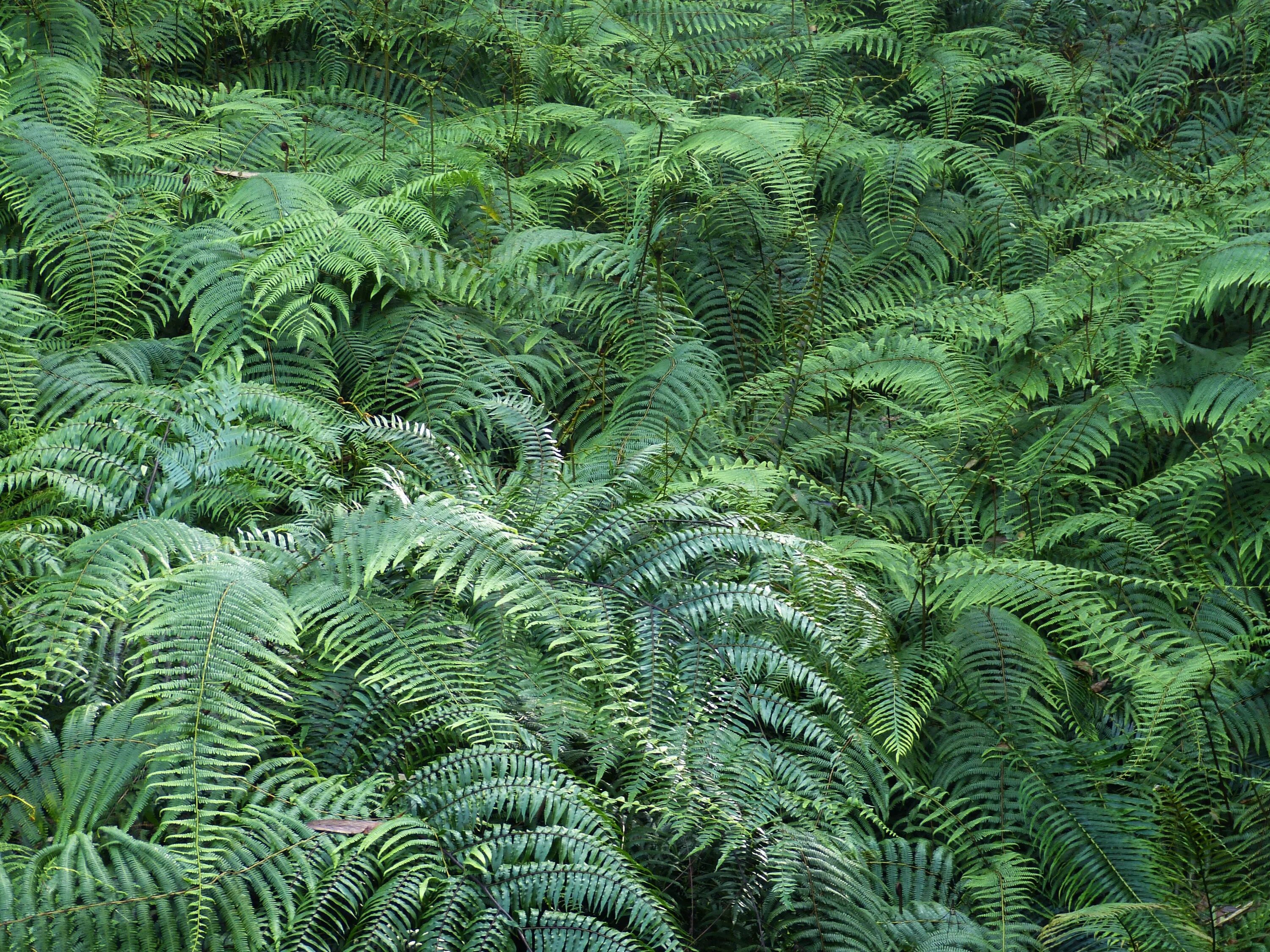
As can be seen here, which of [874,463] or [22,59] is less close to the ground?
[22,59]

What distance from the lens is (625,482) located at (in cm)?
281

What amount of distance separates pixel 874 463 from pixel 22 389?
2662 millimetres

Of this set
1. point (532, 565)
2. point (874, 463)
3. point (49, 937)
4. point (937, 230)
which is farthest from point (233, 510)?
point (937, 230)

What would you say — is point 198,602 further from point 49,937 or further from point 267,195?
point 267,195

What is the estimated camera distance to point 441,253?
12.1 ft

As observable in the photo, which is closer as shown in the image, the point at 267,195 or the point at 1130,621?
the point at 1130,621

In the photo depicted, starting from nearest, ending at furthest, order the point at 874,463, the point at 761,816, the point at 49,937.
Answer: the point at 49,937
the point at 761,816
the point at 874,463

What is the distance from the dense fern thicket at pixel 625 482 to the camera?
199 centimetres

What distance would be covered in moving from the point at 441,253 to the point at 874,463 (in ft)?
5.79

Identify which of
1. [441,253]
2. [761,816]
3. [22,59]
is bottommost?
[761,816]

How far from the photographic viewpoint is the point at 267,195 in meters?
3.51

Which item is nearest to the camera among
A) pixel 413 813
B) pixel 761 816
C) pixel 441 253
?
pixel 413 813

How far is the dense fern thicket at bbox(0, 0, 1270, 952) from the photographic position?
6.51 ft

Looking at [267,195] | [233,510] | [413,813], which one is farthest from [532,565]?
[267,195]
